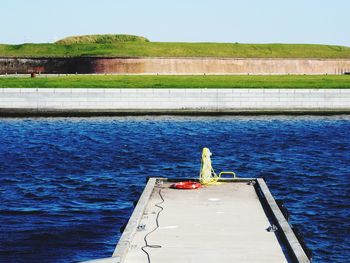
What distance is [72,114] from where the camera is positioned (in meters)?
40.9

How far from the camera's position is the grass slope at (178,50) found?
277ft

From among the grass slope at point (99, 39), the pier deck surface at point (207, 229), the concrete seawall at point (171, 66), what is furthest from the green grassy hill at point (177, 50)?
the pier deck surface at point (207, 229)

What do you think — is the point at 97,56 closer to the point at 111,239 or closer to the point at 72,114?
the point at 72,114

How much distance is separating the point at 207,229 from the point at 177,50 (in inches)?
A: 2909

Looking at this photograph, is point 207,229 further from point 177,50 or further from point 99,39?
point 99,39

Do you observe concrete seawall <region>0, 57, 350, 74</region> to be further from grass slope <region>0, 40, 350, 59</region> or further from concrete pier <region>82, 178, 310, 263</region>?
concrete pier <region>82, 178, 310, 263</region>

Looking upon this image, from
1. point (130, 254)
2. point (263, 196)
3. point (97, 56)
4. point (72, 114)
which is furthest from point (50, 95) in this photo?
point (97, 56)

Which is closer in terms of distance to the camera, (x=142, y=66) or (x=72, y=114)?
(x=72, y=114)

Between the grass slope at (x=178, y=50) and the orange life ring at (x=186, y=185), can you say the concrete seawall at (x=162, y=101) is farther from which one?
the grass slope at (x=178, y=50)

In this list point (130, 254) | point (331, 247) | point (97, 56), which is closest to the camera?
point (130, 254)

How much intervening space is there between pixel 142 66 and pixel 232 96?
127ft

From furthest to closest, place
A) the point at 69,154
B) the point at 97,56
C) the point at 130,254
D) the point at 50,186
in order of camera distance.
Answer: the point at 97,56
the point at 69,154
the point at 50,186
the point at 130,254

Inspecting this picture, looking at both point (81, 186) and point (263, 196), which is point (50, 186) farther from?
point (263, 196)

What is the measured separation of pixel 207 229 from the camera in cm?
1464
